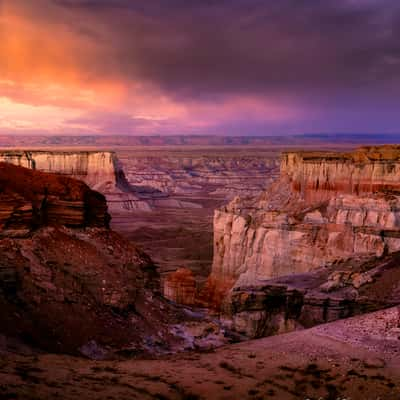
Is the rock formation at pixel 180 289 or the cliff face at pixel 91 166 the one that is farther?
the cliff face at pixel 91 166

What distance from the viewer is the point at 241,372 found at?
48.6ft

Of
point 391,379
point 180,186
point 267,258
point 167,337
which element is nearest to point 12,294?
point 167,337

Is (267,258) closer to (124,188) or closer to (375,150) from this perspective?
(375,150)

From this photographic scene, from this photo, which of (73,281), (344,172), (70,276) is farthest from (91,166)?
(73,281)

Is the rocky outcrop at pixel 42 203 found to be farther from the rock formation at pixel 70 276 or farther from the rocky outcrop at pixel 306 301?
the rocky outcrop at pixel 306 301

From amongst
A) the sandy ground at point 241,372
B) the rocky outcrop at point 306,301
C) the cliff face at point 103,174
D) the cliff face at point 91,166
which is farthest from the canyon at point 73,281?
the cliff face at point 91,166

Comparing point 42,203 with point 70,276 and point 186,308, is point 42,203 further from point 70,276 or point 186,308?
point 186,308

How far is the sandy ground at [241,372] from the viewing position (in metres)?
11.9

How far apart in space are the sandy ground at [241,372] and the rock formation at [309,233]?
5.95 meters

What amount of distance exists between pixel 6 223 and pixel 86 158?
9431 cm

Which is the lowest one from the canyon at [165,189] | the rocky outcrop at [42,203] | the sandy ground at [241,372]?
the canyon at [165,189]

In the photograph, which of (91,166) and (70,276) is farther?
(91,166)

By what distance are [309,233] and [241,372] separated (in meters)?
20.4

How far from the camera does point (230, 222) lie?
41.2 meters
